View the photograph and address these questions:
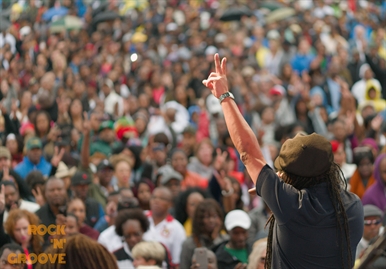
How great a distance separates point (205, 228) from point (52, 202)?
1510 mm

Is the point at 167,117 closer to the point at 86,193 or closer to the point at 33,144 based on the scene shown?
the point at 33,144

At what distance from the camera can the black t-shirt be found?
3566mm

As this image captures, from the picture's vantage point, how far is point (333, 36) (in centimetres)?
2162

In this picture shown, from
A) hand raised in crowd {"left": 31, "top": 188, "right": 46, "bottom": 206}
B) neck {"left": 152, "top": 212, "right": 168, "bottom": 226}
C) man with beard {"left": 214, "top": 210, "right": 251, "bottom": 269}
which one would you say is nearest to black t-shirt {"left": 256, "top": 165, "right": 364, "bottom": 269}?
man with beard {"left": 214, "top": 210, "right": 251, "bottom": 269}

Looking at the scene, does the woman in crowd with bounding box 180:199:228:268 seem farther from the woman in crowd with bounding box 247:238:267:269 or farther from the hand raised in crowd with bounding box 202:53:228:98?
the hand raised in crowd with bounding box 202:53:228:98

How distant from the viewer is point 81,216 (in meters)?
7.61

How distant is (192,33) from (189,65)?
342 centimetres

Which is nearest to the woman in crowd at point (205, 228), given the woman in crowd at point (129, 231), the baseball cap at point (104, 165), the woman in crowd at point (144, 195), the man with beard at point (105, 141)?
the woman in crowd at point (129, 231)

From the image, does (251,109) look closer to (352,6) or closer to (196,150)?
(196,150)

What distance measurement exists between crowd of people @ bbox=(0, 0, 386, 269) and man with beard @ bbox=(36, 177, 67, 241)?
0.02 meters

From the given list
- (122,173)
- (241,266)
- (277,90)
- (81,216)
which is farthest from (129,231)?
(277,90)

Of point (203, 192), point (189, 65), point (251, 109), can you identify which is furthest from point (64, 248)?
point (189, 65)

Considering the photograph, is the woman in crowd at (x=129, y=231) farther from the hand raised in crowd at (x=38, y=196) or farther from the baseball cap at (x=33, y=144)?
the baseball cap at (x=33, y=144)

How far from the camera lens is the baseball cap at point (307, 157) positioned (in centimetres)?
A: 367
